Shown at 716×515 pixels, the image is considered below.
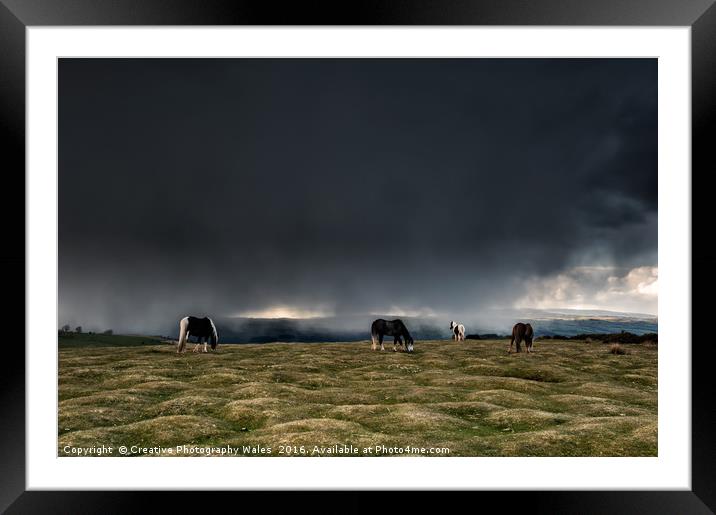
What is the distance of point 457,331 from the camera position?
16.8 metres

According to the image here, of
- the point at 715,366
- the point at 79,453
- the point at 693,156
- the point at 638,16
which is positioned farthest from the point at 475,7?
the point at 79,453

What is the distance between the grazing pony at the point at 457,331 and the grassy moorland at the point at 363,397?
28 cm

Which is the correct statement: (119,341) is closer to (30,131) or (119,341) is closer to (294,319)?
(294,319)

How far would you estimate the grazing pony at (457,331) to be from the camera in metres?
16.3

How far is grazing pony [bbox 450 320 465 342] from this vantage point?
1633 centimetres

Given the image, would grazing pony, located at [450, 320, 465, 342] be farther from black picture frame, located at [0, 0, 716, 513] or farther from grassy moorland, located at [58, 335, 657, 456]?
black picture frame, located at [0, 0, 716, 513]

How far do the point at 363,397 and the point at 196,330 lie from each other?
7.15 metres

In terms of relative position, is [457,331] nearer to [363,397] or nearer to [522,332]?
[522,332]

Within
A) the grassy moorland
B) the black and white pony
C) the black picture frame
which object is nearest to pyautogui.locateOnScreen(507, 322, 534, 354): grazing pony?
the grassy moorland

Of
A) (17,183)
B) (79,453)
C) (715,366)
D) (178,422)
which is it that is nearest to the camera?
(715,366)

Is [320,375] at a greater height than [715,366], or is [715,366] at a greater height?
[715,366]

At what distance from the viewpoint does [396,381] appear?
1275cm

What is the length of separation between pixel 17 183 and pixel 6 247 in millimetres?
1039

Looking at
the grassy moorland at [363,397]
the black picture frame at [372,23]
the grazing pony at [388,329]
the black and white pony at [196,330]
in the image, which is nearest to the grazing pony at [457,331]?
the grassy moorland at [363,397]
